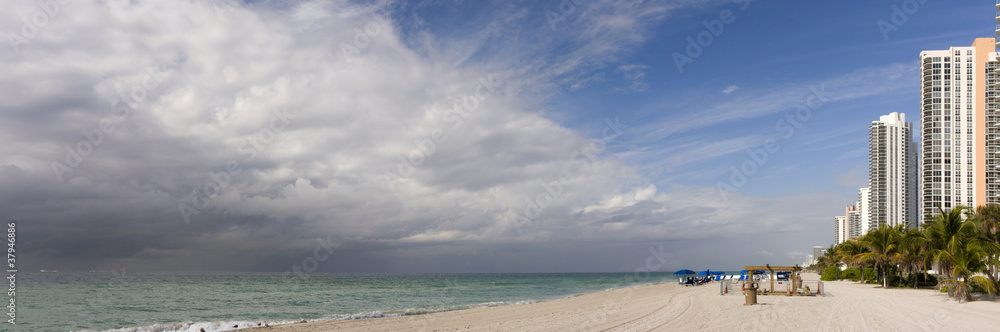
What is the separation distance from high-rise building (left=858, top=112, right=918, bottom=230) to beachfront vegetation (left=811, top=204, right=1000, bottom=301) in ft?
219

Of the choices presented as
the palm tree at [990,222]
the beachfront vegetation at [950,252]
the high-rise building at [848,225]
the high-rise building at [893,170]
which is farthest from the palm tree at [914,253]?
the high-rise building at [848,225]

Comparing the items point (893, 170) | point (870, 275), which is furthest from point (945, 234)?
point (893, 170)

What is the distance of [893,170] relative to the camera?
4048 inches

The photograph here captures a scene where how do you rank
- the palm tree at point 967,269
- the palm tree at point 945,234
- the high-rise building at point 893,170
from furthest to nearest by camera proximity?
the high-rise building at point 893,170 → the palm tree at point 945,234 → the palm tree at point 967,269

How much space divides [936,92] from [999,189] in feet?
58.6

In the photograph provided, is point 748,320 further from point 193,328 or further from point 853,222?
point 853,222

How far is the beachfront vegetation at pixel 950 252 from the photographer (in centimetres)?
2419

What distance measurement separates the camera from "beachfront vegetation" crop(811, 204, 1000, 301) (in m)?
24.2

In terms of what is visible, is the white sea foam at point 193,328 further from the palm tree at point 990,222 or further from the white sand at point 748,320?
the palm tree at point 990,222

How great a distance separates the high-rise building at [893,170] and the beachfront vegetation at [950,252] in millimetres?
66818

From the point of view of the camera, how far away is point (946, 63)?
75938 mm

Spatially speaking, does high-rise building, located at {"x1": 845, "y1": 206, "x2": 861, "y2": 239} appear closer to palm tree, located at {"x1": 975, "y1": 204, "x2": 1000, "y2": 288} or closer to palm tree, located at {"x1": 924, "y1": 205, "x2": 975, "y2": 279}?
palm tree, located at {"x1": 975, "y1": 204, "x2": 1000, "y2": 288}

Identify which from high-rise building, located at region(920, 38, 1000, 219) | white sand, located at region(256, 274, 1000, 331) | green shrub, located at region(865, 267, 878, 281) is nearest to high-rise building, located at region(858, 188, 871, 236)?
high-rise building, located at region(920, 38, 1000, 219)

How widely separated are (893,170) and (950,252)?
9238 centimetres
